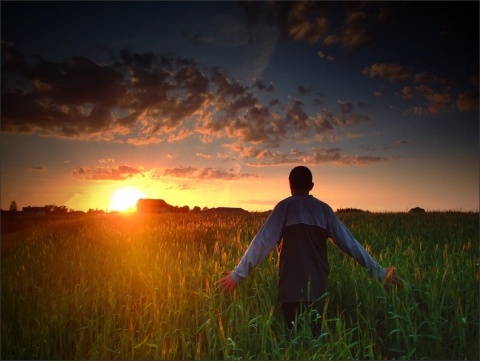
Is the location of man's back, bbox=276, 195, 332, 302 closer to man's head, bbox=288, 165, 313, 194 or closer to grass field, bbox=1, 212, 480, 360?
man's head, bbox=288, 165, 313, 194

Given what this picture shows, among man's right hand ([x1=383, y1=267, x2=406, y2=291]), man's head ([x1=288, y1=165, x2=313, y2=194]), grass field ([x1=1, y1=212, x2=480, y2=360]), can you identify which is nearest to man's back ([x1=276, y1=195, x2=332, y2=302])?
man's head ([x1=288, y1=165, x2=313, y2=194])

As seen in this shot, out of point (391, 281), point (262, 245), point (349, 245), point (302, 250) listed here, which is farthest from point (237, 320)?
point (391, 281)

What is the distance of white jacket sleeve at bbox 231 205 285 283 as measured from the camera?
4.27m

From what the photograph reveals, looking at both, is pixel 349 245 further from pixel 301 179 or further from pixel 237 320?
pixel 237 320

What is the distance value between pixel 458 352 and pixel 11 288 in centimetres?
661

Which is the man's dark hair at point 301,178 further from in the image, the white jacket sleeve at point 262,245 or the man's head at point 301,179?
the white jacket sleeve at point 262,245

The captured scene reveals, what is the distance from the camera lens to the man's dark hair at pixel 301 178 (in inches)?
170

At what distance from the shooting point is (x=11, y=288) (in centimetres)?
668

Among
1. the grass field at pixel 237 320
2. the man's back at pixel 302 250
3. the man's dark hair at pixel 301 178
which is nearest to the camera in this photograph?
the grass field at pixel 237 320

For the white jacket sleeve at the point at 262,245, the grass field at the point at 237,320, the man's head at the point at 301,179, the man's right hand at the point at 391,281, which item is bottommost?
the grass field at the point at 237,320

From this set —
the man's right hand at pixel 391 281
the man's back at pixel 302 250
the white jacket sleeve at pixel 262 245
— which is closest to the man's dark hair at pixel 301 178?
the man's back at pixel 302 250

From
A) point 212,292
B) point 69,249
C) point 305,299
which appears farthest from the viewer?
point 69,249

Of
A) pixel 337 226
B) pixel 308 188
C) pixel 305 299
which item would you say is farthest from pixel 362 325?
pixel 308 188

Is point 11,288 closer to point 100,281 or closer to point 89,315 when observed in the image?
point 100,281
